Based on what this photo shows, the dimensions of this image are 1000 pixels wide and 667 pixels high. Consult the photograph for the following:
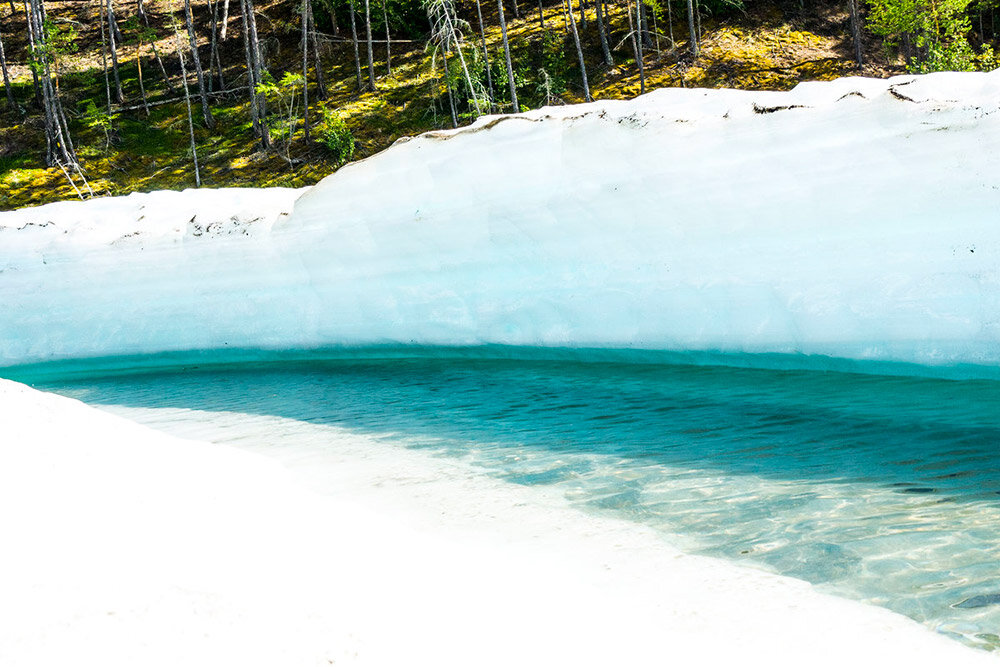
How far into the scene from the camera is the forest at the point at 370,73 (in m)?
23.4

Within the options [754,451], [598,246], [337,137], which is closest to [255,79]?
[337,137]

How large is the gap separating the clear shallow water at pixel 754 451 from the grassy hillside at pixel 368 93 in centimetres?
1723

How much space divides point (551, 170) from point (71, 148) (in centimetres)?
2362

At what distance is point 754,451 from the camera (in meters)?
4.15

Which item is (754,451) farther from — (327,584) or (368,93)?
(368,93)

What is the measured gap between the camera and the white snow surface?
161 centimetres

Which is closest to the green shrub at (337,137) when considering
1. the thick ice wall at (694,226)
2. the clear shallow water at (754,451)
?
the thick ice wall at (694,226)

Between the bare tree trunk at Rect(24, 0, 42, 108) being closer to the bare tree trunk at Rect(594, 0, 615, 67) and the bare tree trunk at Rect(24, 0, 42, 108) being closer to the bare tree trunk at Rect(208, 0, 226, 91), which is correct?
the bare tree trunk at Rect(208, 0, 226, 91)

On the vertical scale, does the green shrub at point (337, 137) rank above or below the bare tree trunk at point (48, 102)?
below

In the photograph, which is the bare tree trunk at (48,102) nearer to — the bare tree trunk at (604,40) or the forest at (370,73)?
the forest at (370,73)

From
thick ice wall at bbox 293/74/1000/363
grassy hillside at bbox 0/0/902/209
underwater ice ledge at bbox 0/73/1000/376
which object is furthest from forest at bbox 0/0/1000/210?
thick ice wall at bbox 293/74/1000/363

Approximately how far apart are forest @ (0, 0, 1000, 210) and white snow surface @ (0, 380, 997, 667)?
19.0 metres

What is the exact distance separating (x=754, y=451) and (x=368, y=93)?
983 inches

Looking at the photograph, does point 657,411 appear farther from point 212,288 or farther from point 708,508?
point 212,288
